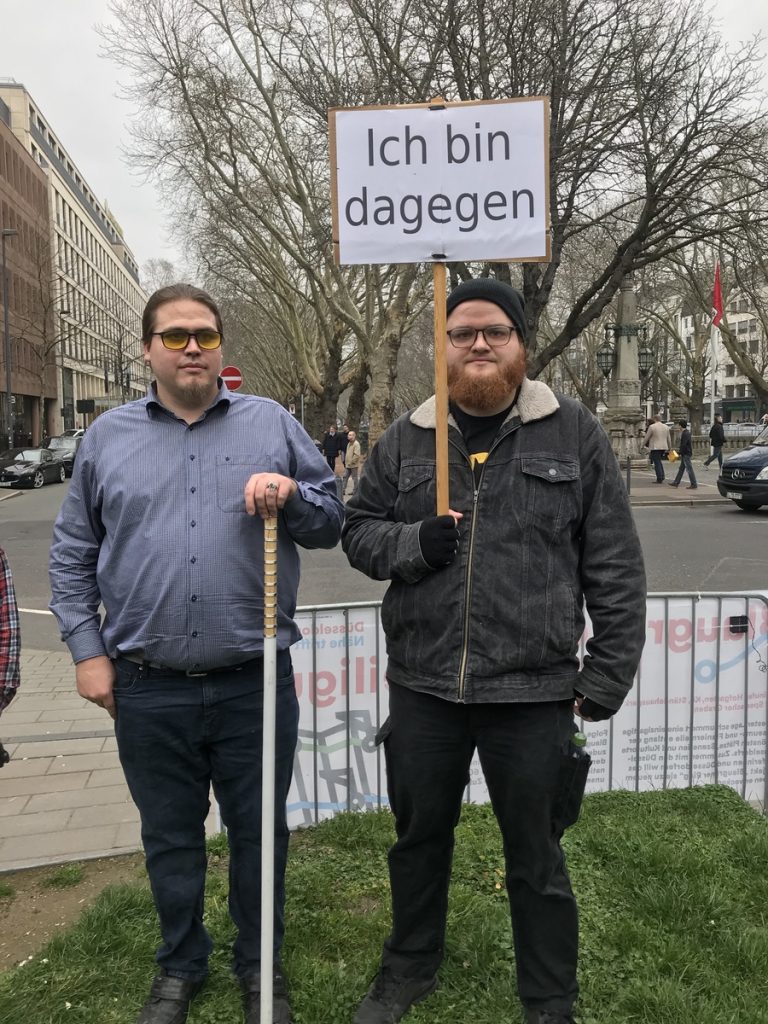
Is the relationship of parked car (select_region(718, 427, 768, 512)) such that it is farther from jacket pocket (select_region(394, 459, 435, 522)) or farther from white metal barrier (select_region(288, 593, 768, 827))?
jacket pocket (select_region(394, 459, 435, 522))

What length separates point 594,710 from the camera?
223 centimetres

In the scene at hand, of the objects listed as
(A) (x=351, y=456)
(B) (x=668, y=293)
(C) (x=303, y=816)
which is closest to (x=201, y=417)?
(C) (x=303, y=816)

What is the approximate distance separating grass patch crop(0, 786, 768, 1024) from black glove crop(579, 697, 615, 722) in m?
0.95

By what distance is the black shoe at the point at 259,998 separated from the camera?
2.42 meters

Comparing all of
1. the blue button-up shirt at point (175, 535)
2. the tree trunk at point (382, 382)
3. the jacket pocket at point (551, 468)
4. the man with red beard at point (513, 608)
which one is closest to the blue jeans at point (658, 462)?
the tree trunk at point (382, 382)

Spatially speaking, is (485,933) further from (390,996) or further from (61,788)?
(61,788)

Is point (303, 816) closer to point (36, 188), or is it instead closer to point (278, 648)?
point (278, 648)

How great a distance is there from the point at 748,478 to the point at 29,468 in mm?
21442

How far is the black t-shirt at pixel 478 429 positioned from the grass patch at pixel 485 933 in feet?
5.38

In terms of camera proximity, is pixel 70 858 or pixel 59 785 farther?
pixel 59 785

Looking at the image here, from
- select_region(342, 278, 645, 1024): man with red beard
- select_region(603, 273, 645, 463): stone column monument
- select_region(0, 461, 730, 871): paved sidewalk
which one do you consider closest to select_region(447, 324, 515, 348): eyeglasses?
select_region(342, 278, 645, 1024): man with red beard

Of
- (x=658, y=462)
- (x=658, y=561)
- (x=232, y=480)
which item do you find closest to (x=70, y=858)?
(x=232, y=480)

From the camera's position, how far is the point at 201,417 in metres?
2.39

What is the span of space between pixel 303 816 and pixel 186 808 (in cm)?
130
